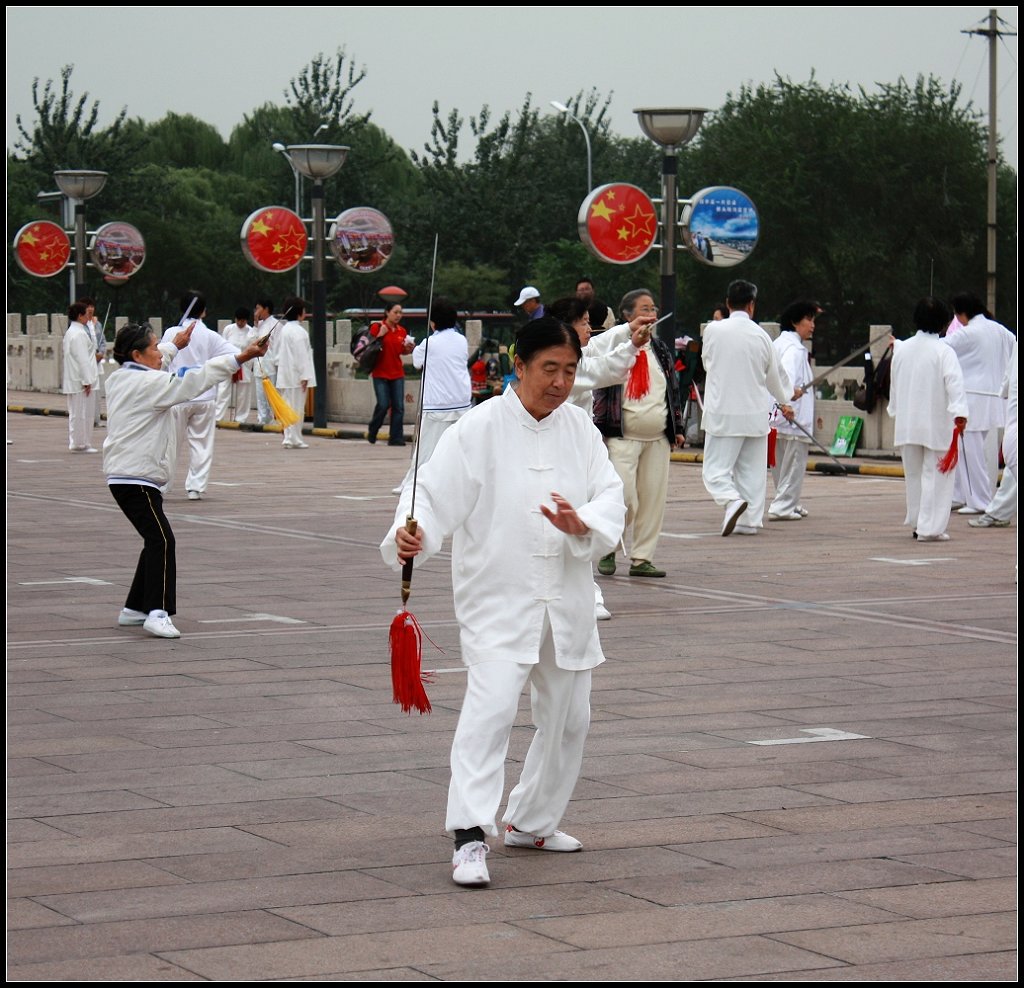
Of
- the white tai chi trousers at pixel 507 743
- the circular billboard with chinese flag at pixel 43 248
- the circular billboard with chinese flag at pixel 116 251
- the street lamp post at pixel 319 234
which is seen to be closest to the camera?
the white tai chi trousers at pixel 507 743

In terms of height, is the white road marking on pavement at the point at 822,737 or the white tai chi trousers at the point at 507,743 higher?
the white tai chi trousers at the point at 507,743

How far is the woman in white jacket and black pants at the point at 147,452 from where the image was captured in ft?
33.1

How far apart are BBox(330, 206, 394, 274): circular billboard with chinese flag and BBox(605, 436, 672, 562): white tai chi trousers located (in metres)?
17.2

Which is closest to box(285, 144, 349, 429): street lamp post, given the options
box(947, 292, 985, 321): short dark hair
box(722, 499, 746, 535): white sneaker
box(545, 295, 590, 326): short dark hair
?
box(947, 292, 985, 321): short dark hair

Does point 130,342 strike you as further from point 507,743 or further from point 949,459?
point 949,459

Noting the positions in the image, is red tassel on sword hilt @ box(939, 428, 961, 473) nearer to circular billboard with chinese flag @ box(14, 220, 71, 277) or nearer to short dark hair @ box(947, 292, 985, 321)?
short dark hair @ box(947, 292, 985, 321)

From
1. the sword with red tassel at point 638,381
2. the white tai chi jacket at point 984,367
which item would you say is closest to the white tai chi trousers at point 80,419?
the white tai chi jacket at point 984,367

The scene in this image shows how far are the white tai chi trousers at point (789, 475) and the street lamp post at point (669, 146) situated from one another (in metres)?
3.50

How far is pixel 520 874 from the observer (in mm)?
5531

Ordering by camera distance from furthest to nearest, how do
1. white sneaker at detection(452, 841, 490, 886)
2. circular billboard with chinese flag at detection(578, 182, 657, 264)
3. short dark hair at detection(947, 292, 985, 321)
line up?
1. circular billboard with chinese flag at detection(578, 182, 657, 264)
2. short dark hair at detection(947, 292, 985, 321)
3. white sneaker at detection(452, 841, 490, 886)

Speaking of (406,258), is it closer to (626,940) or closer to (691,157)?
(691,157)

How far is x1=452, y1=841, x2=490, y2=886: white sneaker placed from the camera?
5336 mm

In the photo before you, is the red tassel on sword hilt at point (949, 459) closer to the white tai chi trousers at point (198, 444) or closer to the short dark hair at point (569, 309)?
the short dark hair at point (569, 309)

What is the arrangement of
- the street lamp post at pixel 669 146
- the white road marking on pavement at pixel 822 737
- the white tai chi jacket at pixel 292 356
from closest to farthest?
the white road marking on pavement at pixel 822 737 → the street lamp post at pixel 669 146 → the white tai chi jacket at pixel 292 356
